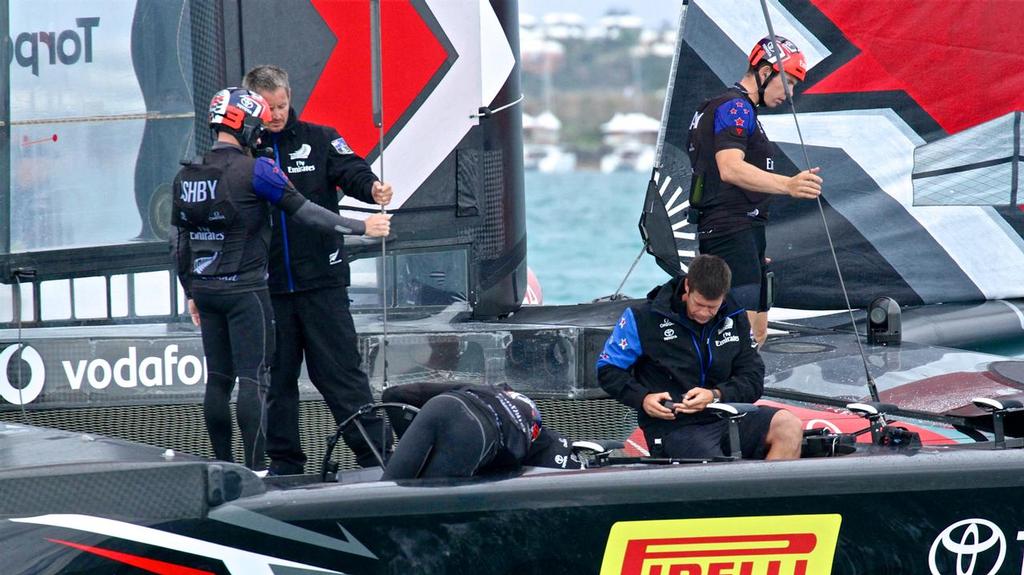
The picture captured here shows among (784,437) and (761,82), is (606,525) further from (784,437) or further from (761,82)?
(761,82)

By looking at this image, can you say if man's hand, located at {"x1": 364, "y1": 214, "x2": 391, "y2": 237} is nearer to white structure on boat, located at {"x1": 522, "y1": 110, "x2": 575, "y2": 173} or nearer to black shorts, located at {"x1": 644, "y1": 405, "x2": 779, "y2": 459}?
black shorts, located at {"x1": 644, "y1": 405, "x2": 779, "y2": 459}

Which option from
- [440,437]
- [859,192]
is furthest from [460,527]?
[859,192]

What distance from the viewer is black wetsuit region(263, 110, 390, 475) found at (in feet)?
15.7

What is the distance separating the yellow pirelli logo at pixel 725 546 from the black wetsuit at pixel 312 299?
151 cm

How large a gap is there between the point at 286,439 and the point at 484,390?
1.28 m

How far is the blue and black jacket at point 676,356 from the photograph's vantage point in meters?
4.25

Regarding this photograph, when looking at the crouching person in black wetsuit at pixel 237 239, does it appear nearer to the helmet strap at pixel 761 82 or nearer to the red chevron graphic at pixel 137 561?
the red chevron graphic at pixel 137 561

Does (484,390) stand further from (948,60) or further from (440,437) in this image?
(948,60)

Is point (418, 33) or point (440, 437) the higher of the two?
point (418, 33)

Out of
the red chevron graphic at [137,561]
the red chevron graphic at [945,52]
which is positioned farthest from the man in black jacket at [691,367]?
the red chevron graphic at [945,52]

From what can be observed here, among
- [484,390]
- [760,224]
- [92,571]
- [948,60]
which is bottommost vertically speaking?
[92,571]

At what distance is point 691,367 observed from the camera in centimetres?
427

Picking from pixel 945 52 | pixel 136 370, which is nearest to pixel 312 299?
pixel 136 370

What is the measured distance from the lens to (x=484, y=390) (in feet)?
12.4
